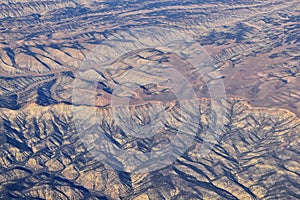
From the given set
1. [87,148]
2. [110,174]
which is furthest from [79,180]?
[87,148]

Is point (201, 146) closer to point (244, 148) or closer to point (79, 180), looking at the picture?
point (244, 148)

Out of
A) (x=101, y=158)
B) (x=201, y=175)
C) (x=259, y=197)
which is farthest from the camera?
(x=101, y=158)

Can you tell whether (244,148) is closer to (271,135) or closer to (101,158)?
(271,135)

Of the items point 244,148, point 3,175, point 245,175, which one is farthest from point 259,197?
point 3,175

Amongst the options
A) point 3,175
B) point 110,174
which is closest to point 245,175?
point 110,174

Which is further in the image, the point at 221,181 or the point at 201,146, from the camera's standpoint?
the point at 201,146

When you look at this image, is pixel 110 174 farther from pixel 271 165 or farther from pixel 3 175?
pixel 271 165

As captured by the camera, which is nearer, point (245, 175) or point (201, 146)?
point (245, 175)

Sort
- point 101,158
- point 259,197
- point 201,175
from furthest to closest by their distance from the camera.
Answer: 1. point 101,158
2. point 201,175
3. point 259,197
